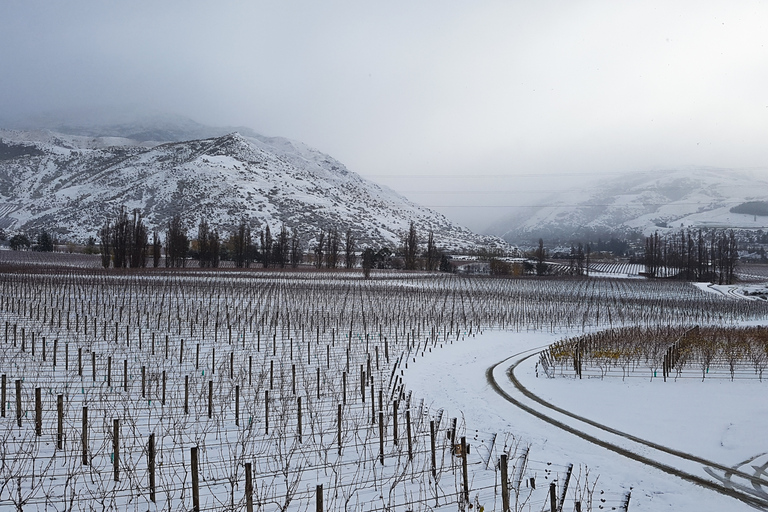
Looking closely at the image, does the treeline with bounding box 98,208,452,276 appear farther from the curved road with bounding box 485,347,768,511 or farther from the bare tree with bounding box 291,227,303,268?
the curved road with bounding box 485,347,768,511

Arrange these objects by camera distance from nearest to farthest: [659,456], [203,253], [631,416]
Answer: [659,456] → [631,416] → [203,253]

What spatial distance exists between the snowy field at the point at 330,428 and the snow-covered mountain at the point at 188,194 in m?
94.4

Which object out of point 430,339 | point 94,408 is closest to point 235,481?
point 94,408

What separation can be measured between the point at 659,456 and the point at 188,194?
124761 millimetres

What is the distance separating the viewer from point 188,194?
12100 cm

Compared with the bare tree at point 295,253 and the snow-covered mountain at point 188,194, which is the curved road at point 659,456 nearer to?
the bare tree at point 295,253

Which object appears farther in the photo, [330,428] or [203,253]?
[203,253]

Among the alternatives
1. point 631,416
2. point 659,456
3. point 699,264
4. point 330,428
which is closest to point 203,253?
point 330,428

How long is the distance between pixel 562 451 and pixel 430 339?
34.2 ft

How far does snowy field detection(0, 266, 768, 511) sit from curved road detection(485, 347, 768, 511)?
55 millimetres

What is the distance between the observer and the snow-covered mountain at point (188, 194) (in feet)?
373

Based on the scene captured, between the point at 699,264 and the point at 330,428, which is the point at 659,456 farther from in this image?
the point at 699,264

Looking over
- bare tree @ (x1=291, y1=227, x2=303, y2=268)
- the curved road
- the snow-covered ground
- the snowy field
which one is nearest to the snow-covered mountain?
bare tree @ (x1=291, y1=227, x2=303, y2=268)

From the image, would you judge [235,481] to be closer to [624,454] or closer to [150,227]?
[624,454]
